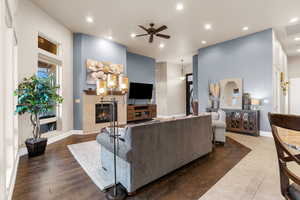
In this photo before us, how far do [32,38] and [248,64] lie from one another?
6.83m

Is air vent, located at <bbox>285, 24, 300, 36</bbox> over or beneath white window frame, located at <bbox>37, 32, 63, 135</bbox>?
over

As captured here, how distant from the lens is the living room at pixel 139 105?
5.96 feet

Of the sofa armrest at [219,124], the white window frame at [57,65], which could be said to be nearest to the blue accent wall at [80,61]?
the white window frame at [57,65]

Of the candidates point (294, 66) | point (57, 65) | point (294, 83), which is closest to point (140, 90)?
point (57, 65)

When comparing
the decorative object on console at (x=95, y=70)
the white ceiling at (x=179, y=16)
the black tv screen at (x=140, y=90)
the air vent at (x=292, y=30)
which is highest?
the white ceiling at (x=179, y=16)

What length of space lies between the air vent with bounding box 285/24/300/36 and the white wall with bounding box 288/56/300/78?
3858mm

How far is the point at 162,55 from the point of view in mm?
7910

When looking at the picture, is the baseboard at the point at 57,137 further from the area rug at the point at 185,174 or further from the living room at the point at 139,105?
the area rug at the point at 185,174

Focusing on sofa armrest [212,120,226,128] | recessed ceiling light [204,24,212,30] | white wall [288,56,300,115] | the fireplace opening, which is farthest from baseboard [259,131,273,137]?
the fireplace opening

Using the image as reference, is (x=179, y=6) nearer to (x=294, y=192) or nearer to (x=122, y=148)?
(x=122, y=148)

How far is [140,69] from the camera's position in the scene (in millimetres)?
7840

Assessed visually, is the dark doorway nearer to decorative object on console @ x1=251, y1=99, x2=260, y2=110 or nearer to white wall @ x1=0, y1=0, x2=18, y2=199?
decorative object on console @ x1=251, y1=99, x2=260, y2=110

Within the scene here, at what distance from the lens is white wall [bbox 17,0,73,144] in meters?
3.15

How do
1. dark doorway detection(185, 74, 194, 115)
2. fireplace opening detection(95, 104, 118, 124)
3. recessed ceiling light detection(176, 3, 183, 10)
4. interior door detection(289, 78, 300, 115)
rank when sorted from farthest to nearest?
dark doorway detection(185, 74, 194, 115) < interior door detection(289, 78, 300, 115) < fireplace opening detection(95, 104, 118, 124) < recessed ceiling light detection(176, 3, 183, 10)
